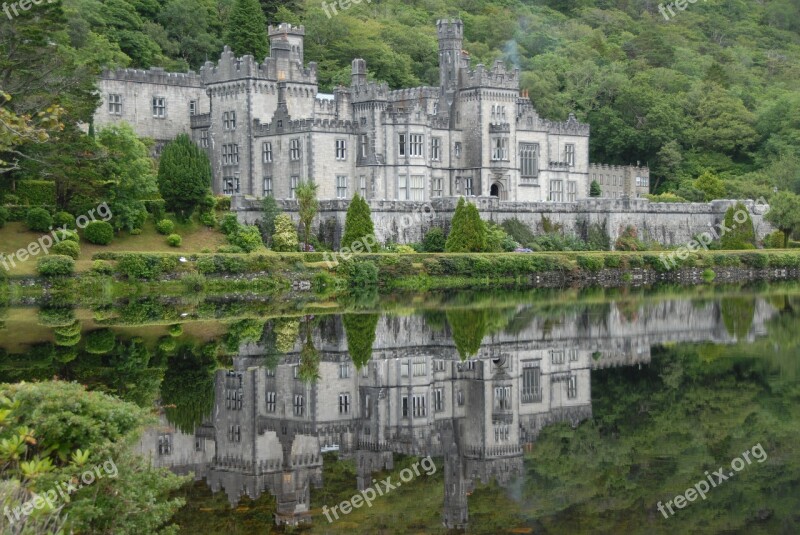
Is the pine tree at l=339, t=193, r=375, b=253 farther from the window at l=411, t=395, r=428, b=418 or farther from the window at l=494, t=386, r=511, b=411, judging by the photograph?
the window at l=411, t=395, r=428, b=418

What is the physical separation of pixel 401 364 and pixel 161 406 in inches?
328

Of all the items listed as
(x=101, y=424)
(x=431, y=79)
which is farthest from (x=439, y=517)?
(x=431, y=79)

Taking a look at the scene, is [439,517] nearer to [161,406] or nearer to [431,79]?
[161,406]

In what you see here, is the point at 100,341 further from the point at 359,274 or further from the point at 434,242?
the point at 434,242

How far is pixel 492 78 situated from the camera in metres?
69.2

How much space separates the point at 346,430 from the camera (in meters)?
23.7

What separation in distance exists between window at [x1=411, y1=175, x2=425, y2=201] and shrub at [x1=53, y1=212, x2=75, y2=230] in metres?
19.0

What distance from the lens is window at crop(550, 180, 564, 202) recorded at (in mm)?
73812

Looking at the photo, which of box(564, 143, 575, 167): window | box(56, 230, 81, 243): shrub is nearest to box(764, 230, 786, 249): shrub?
box(564, 143, 575, 167): window
